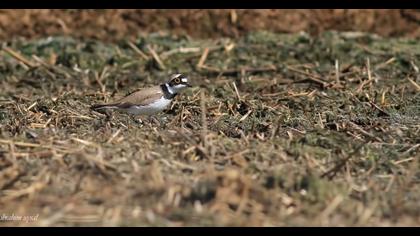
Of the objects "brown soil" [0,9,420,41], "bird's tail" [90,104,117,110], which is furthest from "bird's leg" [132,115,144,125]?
"brown soil" [0,9,420,41]

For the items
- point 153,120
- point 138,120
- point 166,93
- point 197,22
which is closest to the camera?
point 153,120

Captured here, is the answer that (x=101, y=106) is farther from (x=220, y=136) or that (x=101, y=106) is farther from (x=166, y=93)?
(x=220, y=136)

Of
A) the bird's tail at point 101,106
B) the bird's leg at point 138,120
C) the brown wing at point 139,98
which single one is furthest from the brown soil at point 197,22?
the bird's tail at point 101,106

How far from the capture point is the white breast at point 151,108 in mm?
10789

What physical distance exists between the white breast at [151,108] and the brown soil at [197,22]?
19.6 ft

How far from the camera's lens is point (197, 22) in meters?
16.9

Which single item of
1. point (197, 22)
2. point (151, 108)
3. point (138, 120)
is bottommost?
point (197, 22)

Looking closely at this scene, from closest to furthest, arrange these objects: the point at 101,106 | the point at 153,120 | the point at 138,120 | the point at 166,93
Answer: the point at 101,106
the point at 153,120
the point at 166,93
the point at 138,120

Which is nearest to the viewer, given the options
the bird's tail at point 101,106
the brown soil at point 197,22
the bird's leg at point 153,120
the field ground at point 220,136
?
the field ground at point 220,136

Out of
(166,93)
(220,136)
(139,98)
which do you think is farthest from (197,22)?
(220,136)

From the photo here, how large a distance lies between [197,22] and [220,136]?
7.96m

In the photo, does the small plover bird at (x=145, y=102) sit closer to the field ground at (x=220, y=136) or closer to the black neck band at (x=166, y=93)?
the black neck band at (x=166, y=93)

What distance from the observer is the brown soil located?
16750 mm

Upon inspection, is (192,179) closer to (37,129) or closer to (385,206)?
(385,206)
